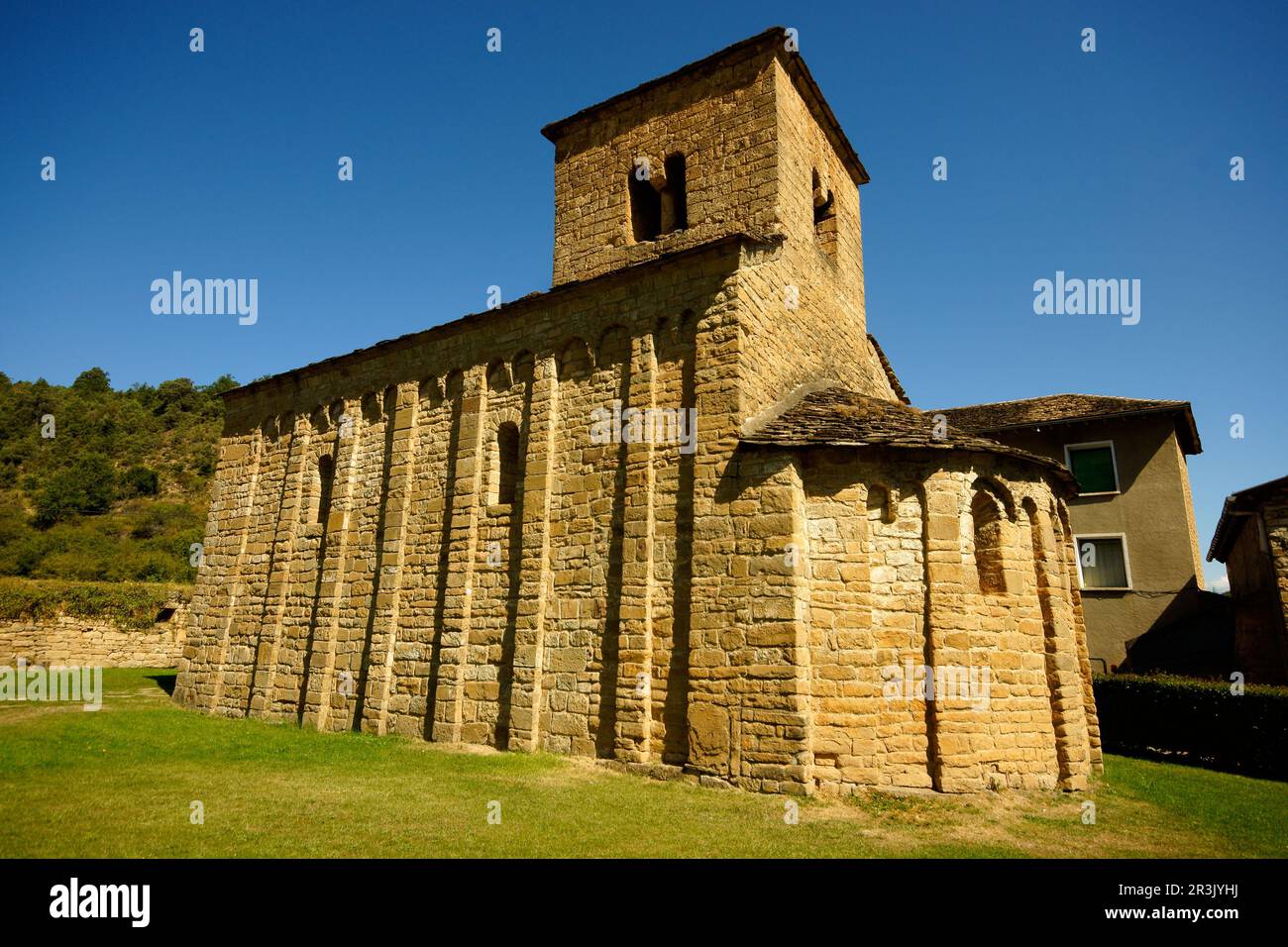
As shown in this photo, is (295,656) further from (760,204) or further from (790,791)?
(760,204)

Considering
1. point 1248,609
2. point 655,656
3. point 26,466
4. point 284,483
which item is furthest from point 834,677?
point 26,466

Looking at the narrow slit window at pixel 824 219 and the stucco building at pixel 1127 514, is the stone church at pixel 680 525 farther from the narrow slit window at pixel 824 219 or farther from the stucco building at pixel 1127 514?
the stucco building at pixel 1127 514

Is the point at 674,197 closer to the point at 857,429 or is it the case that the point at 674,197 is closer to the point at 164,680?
the point at 857,429

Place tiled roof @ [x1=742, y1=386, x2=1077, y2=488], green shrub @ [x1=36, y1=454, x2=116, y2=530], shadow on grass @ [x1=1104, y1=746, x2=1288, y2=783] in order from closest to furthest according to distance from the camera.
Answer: tiled roof @ [x1=742, y1=386, x2=1077, y2=488] < shadow on grass @ [x1=1104, y1=746, x2=1288, y2=783] < green shrub @ [x1=36, y1=454, x2=116, y2=530]

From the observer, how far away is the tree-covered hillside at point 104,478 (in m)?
38.5

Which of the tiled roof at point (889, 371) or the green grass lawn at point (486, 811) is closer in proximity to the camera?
the green grass lawn at point (486, 811)

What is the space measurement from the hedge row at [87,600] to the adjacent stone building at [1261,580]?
101 feet

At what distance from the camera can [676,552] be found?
30.8ft

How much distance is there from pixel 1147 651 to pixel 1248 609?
2699 millimetres

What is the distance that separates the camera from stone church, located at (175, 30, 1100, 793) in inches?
334

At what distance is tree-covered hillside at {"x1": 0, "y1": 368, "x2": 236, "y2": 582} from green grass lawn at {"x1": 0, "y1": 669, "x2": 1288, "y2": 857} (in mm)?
29520

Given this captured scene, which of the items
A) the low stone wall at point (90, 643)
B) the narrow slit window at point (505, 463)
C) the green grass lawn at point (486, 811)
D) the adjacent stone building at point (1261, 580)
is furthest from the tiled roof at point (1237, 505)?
the low stone wall at point (90, 643)

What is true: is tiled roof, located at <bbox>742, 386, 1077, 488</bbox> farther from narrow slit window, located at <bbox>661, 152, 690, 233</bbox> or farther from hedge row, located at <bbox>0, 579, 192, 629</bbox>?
hedge row, located at <bbox>0, 579, 192, 629</bbox>

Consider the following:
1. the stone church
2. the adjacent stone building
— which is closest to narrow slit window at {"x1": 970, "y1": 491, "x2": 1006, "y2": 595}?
the stone church
